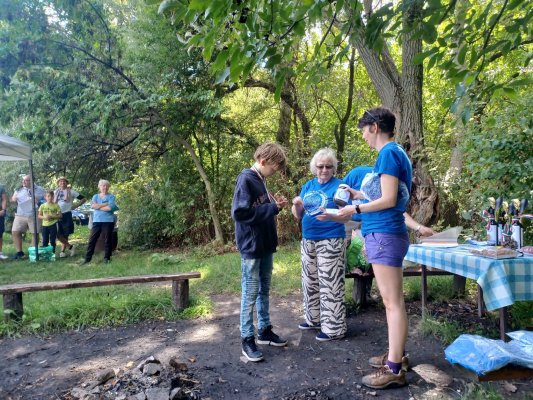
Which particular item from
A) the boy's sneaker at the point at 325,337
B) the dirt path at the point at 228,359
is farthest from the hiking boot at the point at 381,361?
the boy's sneaker at the point at 325,337

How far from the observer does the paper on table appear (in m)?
3.71

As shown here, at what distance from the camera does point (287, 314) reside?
4.68 metres

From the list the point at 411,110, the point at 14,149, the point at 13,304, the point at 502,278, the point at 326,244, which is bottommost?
the point at 13,304

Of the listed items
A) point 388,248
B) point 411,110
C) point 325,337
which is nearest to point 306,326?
point 325,337

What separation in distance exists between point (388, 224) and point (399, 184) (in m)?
0.28

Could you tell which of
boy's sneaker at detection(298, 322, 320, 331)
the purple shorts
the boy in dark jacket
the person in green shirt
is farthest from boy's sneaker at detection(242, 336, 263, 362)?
the person in green shirt

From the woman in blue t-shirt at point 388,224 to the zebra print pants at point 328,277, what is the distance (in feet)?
2.69

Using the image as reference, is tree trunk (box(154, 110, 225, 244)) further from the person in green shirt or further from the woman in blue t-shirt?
the woman in blue t-shirt

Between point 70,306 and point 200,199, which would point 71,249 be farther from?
point 70,306

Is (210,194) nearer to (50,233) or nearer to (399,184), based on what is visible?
(50,233)

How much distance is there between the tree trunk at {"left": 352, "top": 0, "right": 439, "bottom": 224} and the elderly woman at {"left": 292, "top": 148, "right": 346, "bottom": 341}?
3.62 m

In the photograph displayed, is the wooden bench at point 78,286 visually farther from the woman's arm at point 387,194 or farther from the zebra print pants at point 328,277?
the woman's arm at point 387,194

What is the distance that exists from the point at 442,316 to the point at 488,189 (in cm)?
148

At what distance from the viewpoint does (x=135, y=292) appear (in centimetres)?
535
